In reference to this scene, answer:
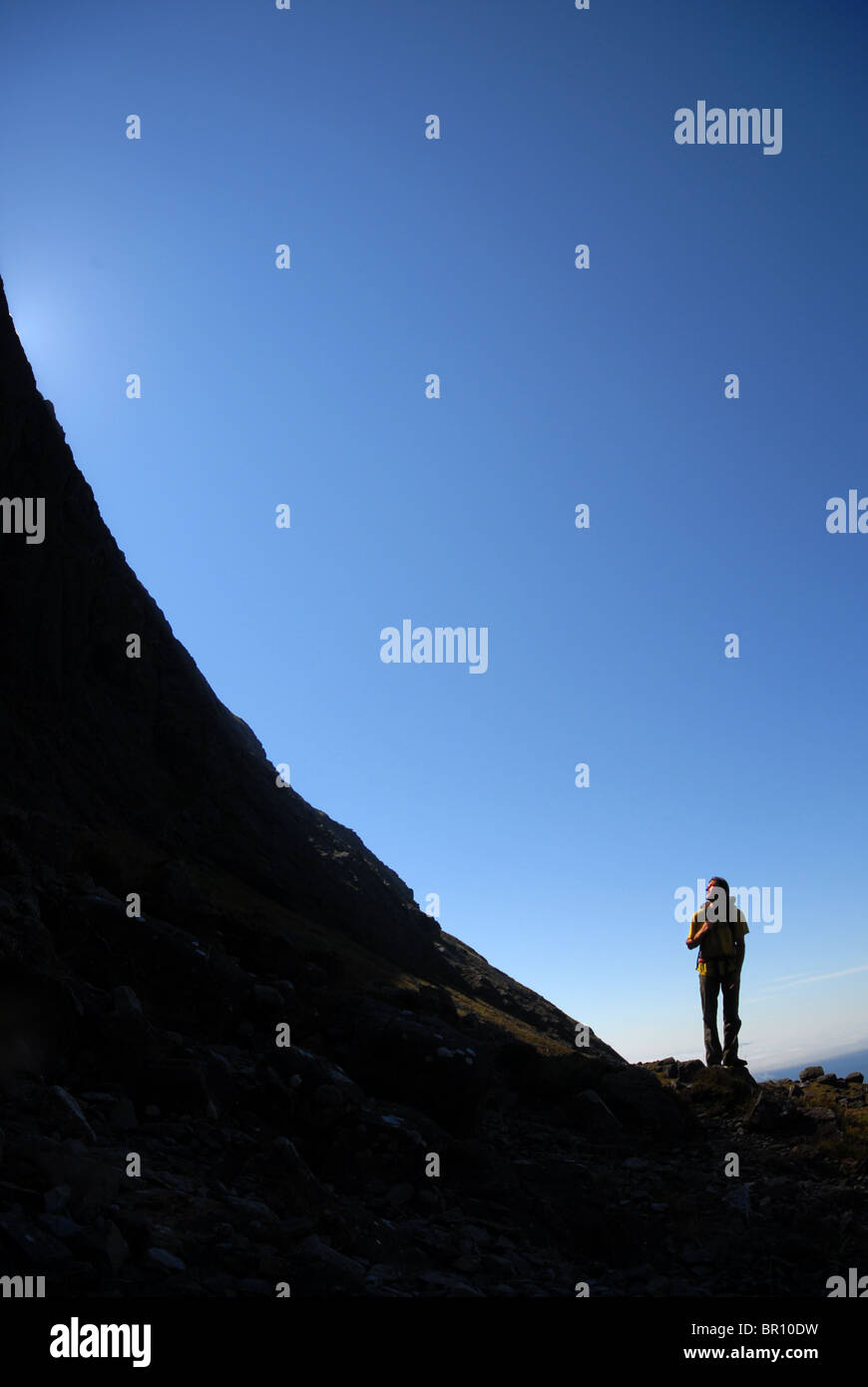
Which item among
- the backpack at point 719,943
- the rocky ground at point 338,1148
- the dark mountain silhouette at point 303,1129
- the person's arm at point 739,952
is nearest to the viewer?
the rocky ground at point 338,1148

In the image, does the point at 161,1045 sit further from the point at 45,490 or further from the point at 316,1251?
the point at 45,490

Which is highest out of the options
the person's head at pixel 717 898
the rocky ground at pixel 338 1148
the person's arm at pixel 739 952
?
the person's head at pixel 717 898

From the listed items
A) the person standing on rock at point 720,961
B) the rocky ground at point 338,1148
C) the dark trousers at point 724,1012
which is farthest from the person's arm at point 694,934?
the rocky ground at point 338,1148

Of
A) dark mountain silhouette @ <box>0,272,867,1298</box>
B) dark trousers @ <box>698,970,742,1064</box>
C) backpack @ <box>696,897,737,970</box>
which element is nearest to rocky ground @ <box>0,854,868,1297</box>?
dark mountain silhouette @ <box>0,272,867,1298</box>

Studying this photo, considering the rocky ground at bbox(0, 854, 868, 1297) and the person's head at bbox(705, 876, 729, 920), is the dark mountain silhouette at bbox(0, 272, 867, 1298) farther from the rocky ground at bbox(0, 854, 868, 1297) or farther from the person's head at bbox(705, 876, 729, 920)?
the person's head at bbox(705, 876, 729, 920)

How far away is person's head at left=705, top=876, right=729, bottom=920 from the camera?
20469 mm

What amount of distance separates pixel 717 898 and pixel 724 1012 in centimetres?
291

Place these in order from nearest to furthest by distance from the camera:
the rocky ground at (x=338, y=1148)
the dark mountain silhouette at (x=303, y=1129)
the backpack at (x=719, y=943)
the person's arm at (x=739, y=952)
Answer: the rocky ground at (x=338, y=1148) → the dark mountain silhouette at (x=303, y=1129) → the backpack at (x=719, y=943) → the person's arm at (x=739, y=952)

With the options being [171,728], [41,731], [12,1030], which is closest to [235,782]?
[171,728]

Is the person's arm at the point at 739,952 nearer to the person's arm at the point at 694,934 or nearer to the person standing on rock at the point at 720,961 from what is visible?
the person standing on rock at the point at 720,961

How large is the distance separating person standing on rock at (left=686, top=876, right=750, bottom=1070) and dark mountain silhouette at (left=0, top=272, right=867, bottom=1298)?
127cm

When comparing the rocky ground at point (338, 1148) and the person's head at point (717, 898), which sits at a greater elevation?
the person's head at point (717, 898)

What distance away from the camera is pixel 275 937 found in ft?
64.2

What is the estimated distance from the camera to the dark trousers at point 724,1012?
20.4 meters
